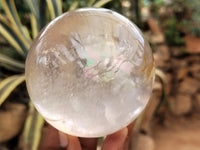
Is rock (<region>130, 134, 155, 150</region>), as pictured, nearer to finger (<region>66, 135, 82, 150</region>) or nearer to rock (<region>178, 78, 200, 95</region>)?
rock (<region>178, 78, 200, 95</region>)

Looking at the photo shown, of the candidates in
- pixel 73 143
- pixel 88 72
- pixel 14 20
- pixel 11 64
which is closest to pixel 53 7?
pixel 14 20

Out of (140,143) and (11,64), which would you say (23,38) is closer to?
(11,64)

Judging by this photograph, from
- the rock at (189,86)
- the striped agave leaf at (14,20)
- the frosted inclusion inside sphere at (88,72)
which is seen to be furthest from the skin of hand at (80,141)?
the rock at (189,86)

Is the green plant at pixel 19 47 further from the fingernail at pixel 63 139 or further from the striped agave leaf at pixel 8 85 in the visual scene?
the fingernail at pixel 63 139

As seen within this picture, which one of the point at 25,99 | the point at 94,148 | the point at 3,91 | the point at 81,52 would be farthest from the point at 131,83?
the point at 25,99

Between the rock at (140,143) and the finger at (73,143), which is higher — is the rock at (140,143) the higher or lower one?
the lower one

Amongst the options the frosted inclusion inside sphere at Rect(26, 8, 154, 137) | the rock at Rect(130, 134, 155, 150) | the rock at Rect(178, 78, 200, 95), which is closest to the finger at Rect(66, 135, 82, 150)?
the frosted inclusion inside sphere at Rect(26, 8, 154, 137)
